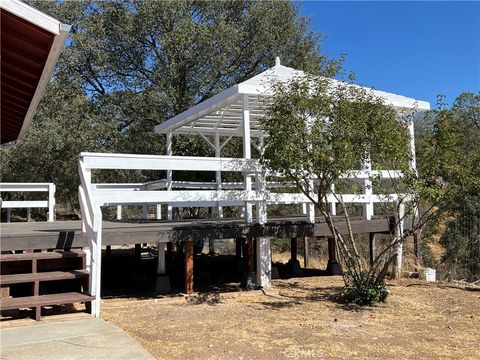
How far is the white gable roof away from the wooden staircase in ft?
12.5

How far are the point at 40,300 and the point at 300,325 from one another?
118 inches

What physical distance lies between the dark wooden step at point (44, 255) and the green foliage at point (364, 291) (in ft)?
12.7

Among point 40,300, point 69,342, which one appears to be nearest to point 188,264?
point 40,300

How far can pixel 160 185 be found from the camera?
37.3ft

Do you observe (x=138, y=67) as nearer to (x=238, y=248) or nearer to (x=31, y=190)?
(x=31, y=190)

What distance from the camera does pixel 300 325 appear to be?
584 cm

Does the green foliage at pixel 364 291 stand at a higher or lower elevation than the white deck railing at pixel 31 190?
lower

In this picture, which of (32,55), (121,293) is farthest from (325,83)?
(121,293)

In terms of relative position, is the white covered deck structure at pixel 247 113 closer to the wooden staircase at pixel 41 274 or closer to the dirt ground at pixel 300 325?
the dirt ground at pixel 300 325

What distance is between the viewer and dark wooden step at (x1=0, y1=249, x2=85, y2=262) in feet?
18.9

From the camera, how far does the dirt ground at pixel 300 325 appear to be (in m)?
4.83

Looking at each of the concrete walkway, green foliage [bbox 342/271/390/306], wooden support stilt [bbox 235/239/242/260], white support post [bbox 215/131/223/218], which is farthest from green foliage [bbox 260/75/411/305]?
white support post [bbox 215/131/223/218]

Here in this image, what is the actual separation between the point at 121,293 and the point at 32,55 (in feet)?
14.1

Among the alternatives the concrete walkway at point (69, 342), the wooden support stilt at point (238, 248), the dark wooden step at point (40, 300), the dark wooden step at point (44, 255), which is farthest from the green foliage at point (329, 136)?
the wooden support stilt at point (238, 248)
